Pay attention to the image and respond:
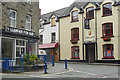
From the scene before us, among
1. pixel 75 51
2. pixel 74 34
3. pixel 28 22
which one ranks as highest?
pixel 28 22

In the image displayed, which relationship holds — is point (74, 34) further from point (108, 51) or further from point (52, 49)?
point (108, 51)

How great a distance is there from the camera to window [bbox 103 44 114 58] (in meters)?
26.1

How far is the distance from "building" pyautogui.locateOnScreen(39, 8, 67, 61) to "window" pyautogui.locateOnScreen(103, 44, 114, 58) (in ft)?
32.3

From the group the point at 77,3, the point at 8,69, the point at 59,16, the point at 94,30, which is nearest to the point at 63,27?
the point at 59,16

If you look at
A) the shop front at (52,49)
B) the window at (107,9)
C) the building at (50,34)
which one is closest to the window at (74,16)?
the building at (50,34)

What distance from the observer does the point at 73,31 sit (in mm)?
31500

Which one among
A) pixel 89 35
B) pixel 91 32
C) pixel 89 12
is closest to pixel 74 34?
pixel 89 35

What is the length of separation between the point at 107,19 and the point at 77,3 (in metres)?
7.78

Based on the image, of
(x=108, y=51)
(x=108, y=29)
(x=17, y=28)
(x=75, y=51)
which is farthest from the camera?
(x=75, y=51)

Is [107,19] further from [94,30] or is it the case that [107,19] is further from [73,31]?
[73,31]

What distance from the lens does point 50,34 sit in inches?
1412

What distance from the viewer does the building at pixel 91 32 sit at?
2598cm

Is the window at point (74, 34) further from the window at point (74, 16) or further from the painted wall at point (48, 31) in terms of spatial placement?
the painted wall at point (48, 31)

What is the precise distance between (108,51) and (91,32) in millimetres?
3989
